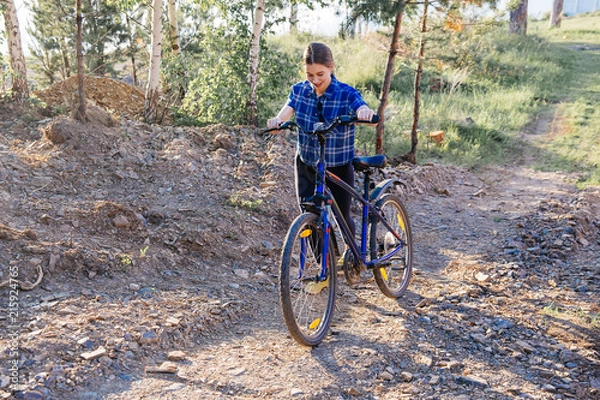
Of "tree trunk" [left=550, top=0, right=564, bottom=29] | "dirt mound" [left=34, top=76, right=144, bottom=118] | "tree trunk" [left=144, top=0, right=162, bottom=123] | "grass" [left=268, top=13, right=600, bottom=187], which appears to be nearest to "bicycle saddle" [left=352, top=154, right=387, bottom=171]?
"tree trunk" [left=144, top=0, right=162, bottom=123]

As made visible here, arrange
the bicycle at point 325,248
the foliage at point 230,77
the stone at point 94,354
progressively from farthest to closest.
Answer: the foliage at point 230,77
the bicycle at point 325,248
the stone at point 94,354

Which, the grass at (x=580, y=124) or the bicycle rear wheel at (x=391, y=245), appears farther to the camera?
the grass at (x=580, y=124)

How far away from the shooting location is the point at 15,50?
8.31m

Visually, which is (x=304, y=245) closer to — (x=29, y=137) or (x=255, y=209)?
(x=255, y=209)

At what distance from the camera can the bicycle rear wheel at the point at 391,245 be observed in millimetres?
4449

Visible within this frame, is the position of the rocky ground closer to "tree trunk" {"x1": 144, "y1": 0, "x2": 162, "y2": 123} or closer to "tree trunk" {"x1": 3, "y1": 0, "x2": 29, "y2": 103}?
"tree trunk" {"x1": 3, "y1": 0, "x2": 29, "y2": 103}

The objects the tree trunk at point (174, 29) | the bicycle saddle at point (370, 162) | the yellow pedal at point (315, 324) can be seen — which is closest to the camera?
the yellow pedal at point (315, 324)

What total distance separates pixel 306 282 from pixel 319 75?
59.3 inches

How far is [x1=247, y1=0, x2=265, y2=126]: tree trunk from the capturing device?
29.2 feet

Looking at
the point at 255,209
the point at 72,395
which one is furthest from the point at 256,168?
the point at 72,395

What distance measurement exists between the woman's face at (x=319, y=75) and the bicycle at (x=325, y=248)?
37 centimetres

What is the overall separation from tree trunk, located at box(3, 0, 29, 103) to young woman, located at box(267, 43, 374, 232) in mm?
6065

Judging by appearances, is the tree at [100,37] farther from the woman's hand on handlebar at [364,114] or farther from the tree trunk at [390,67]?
the woman's hand on handlebar at [364,114]

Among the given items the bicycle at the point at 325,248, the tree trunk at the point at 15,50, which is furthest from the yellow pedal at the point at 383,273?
the tree trunk at the point at 15,50
